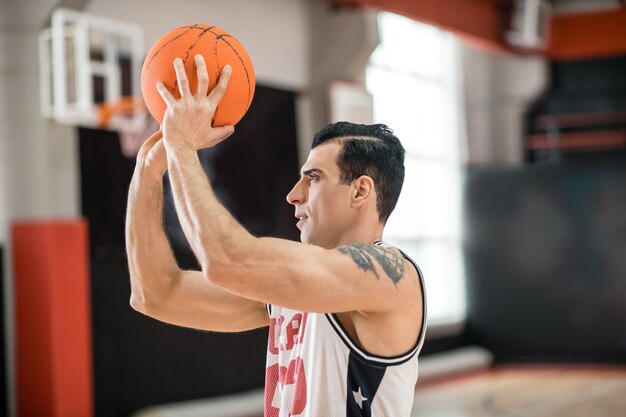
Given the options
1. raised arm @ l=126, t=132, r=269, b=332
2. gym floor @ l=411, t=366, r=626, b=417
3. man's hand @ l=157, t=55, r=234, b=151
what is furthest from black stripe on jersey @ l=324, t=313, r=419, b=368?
gym floor @ l=411, t=366, r=626, b=417

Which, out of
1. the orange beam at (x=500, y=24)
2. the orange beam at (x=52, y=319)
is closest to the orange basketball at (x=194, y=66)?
the orange beam at (x=52, y=319)

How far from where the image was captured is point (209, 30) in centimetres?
224

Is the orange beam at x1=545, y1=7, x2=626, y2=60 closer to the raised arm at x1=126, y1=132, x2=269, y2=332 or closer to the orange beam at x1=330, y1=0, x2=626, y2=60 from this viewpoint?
the orange beam at x1=330, y1=0, x2=626, y2=60

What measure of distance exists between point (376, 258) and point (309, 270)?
0.21 m

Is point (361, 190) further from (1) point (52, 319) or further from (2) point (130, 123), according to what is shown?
(2) point (130, 123)

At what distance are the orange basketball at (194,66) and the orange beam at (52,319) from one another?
14.9 feet

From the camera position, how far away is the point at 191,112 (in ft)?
6.53

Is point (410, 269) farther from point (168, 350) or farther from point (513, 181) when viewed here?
point (513, 181)

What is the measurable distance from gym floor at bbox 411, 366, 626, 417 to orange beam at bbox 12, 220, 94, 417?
3.14 metres

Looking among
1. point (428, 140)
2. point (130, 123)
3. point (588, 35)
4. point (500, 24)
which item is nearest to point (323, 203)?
point (130, 123)

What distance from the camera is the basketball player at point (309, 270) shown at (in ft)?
6.06

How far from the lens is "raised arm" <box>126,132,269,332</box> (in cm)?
225

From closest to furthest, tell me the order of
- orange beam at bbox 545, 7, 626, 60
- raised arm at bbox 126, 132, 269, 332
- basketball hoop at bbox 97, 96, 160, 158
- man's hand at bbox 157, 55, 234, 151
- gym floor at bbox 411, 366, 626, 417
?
man's hand at bbox 157, 55, 234, 151, raised arm at bbox 126, 132, 269, 332, basketball hoop at bbox 97, 96, 160, 158, gym floor at bbox 411, 366, 626, 417, orange beam at bbox 545, 7, 626, 60

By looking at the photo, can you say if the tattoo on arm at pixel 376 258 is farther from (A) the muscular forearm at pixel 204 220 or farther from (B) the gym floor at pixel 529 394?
(B) the gym floor at pixel 529 394
